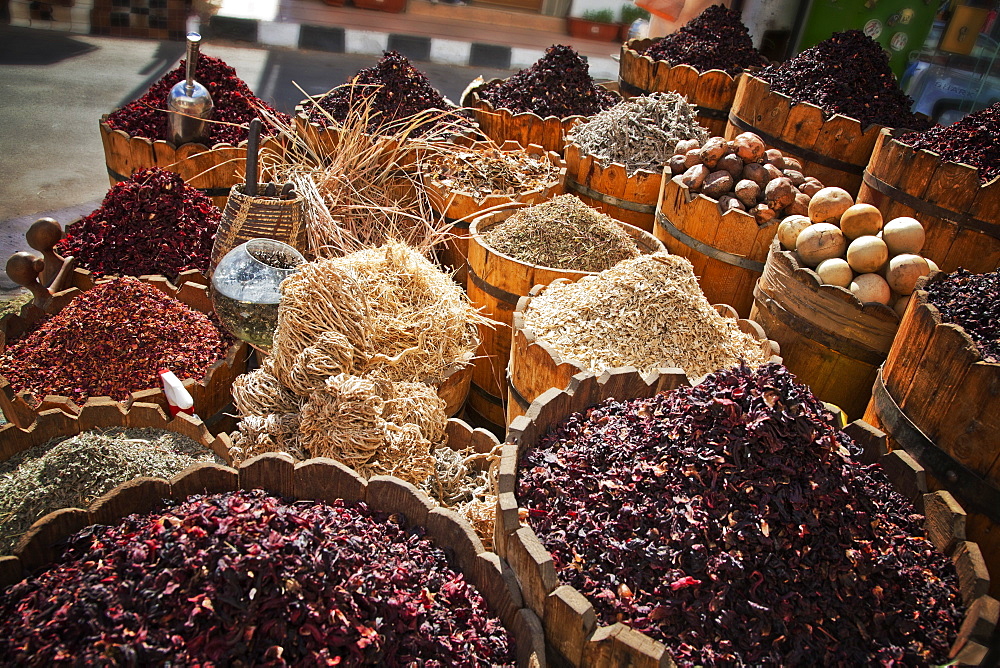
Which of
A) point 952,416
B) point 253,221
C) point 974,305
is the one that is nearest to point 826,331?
point 974,305

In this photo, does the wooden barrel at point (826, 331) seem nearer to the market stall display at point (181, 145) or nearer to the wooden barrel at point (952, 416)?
the wooden barrel at point (952, 416)

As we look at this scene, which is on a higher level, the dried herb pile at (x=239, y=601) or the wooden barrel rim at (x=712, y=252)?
the wooden barrel rim at (x=712, y=252)

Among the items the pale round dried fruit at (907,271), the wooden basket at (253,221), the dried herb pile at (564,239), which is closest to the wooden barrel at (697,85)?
the dried herb pile at (564,239)

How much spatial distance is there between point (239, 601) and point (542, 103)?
4.17m

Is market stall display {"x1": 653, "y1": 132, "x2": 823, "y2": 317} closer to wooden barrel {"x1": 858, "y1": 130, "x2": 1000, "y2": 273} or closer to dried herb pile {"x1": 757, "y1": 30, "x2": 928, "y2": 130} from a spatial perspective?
wooden barrel {"x1": 858, "y1": 130, "x2": 1000, "y2": 273}

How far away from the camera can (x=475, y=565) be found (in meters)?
1.71

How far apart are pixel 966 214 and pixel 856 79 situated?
1544 millimetres

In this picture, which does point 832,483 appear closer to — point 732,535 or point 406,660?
point 732,535

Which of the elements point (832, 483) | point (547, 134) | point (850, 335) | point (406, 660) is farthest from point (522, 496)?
point (547, 134)

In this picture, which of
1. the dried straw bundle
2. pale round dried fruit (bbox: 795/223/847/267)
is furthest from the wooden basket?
pale round dried fruit (bbox: 795/223/847/267)

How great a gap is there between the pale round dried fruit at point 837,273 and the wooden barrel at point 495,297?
767mm

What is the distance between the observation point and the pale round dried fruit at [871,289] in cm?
263

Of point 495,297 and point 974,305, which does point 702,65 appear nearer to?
point 495,297

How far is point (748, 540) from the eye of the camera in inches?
62.0
